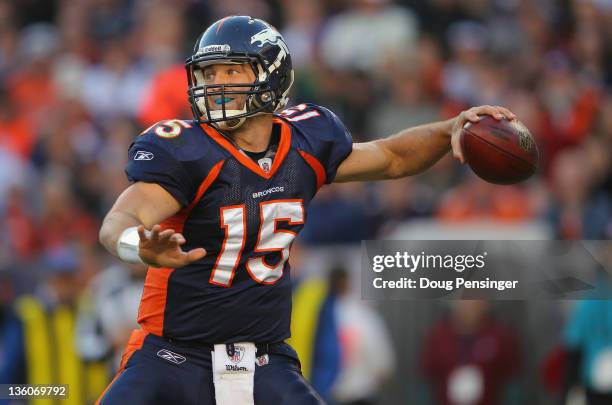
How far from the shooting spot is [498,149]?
4.52 meters

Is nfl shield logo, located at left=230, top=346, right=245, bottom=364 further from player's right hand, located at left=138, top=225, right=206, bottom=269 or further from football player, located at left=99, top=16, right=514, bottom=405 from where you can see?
player's right hand, located at left=138, top=225, right=206, bottom=269

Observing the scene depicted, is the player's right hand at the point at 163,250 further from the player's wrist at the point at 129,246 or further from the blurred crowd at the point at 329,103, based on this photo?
the blurred crowd at the point at 329,103

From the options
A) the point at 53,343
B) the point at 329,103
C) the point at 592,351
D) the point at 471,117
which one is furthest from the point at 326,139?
the point at 329,103

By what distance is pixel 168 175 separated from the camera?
13.4ft

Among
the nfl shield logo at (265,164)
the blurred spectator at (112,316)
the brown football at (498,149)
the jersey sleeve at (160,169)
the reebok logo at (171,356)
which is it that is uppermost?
the brown football at (498,149)

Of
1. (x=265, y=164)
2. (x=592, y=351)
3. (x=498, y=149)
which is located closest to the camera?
(x=265, y=164)

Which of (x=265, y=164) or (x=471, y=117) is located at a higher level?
(x=471, y=117)

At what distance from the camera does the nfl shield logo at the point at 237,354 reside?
4.29 m

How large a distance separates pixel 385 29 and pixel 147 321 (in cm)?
625

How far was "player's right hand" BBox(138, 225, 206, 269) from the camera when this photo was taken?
3525 millimetres

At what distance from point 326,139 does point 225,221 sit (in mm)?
609

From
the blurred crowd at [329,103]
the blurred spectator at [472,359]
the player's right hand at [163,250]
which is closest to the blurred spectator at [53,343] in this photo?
the blurred crowd at [329,103]

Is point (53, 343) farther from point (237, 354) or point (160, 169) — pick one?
point (160, 169)

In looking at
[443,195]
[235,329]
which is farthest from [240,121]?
[443,195]
